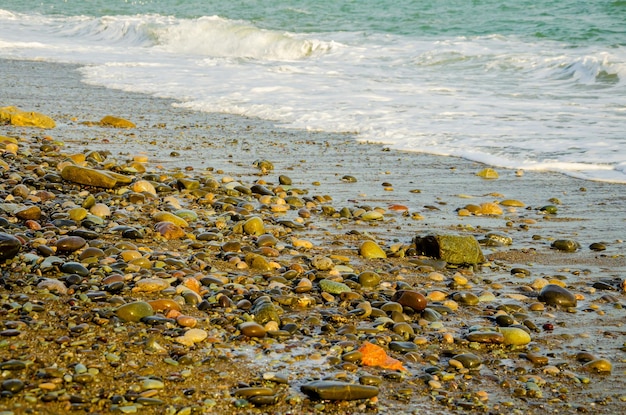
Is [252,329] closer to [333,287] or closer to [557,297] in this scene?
[333,287]

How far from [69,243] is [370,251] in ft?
5.54

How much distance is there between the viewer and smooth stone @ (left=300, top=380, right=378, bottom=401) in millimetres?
2561

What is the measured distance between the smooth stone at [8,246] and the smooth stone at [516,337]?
2.39m

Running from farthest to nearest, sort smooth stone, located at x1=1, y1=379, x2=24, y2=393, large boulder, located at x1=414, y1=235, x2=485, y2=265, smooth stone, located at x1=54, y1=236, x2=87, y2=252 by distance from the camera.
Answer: large boulder, located at x1=414, y1=235, x2=485, y2=265, smooth stone, located at x1=54, y1=236, x2=87, y2=252, smooth stone, located at x1=1, y1=379, x2=24, y2=393

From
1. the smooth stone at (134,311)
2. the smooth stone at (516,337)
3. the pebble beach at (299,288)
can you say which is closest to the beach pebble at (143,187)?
the pebble beach at (299,288)

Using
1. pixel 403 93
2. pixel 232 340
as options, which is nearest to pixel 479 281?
pixel 232 340

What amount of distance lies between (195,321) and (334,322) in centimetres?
62

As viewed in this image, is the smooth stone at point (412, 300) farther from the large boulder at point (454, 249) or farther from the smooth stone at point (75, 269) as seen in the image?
the smooth stone at point (75, 269)

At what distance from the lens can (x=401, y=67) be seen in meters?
15.6

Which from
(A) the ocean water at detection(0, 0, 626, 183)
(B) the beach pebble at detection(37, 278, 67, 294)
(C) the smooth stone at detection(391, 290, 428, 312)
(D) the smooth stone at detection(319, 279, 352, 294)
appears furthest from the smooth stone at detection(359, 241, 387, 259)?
(A) the ocean water at detection(0, 0, 626, 183)

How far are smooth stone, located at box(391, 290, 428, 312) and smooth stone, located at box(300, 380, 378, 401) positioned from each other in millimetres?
892

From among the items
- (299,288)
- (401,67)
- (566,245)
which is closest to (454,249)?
(566,245)

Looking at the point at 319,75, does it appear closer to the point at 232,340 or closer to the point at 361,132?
the point at 361,132

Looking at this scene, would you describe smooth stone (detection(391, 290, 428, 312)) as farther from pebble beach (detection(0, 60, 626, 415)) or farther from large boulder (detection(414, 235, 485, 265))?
large boulder (detection(414, 235, 485, 265))
